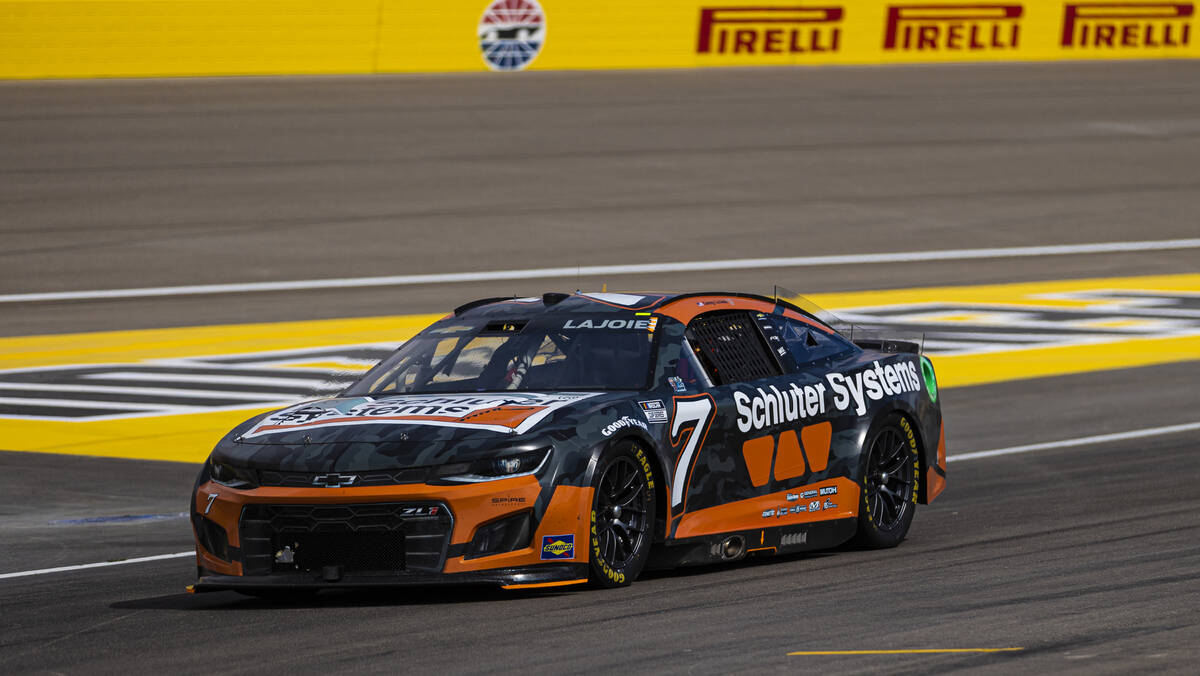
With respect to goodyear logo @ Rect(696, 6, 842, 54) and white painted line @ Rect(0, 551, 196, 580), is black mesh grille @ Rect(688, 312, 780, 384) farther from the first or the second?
goodyear logo @ Rect(696, 6, 842, 54)

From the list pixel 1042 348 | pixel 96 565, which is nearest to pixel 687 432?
pixel 96 565

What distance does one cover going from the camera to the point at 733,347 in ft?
30.6

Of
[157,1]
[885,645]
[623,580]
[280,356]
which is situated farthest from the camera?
[157,1]

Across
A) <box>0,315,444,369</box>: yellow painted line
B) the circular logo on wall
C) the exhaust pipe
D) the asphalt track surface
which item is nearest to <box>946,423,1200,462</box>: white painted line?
the asphalt track surface

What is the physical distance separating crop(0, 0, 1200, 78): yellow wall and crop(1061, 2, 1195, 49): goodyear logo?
1.1 inches

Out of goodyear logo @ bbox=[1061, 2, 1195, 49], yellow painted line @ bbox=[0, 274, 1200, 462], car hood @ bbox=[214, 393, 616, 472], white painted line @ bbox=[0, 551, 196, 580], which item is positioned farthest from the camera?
goodyear logo @ bbox=[1061, 2, 1195, 49]

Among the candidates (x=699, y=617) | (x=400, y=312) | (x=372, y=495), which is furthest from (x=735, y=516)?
(x=400, y=312)

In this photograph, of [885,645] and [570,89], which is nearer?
[885,645]

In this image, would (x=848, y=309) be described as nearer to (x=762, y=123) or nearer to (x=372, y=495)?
(x=762, y=123)

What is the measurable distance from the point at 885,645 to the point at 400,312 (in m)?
15.3

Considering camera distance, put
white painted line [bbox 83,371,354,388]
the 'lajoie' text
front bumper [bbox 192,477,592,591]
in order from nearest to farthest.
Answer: front bumper [bbox 192,477,592,591] → the 'lajoie' text → white painted line [bbox 83,371,354,388]

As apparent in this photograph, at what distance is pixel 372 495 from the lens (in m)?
7.64

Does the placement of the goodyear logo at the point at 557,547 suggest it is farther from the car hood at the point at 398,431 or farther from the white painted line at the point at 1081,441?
the white painted line at the point at 1081,441

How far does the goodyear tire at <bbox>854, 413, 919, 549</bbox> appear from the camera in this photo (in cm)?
970
